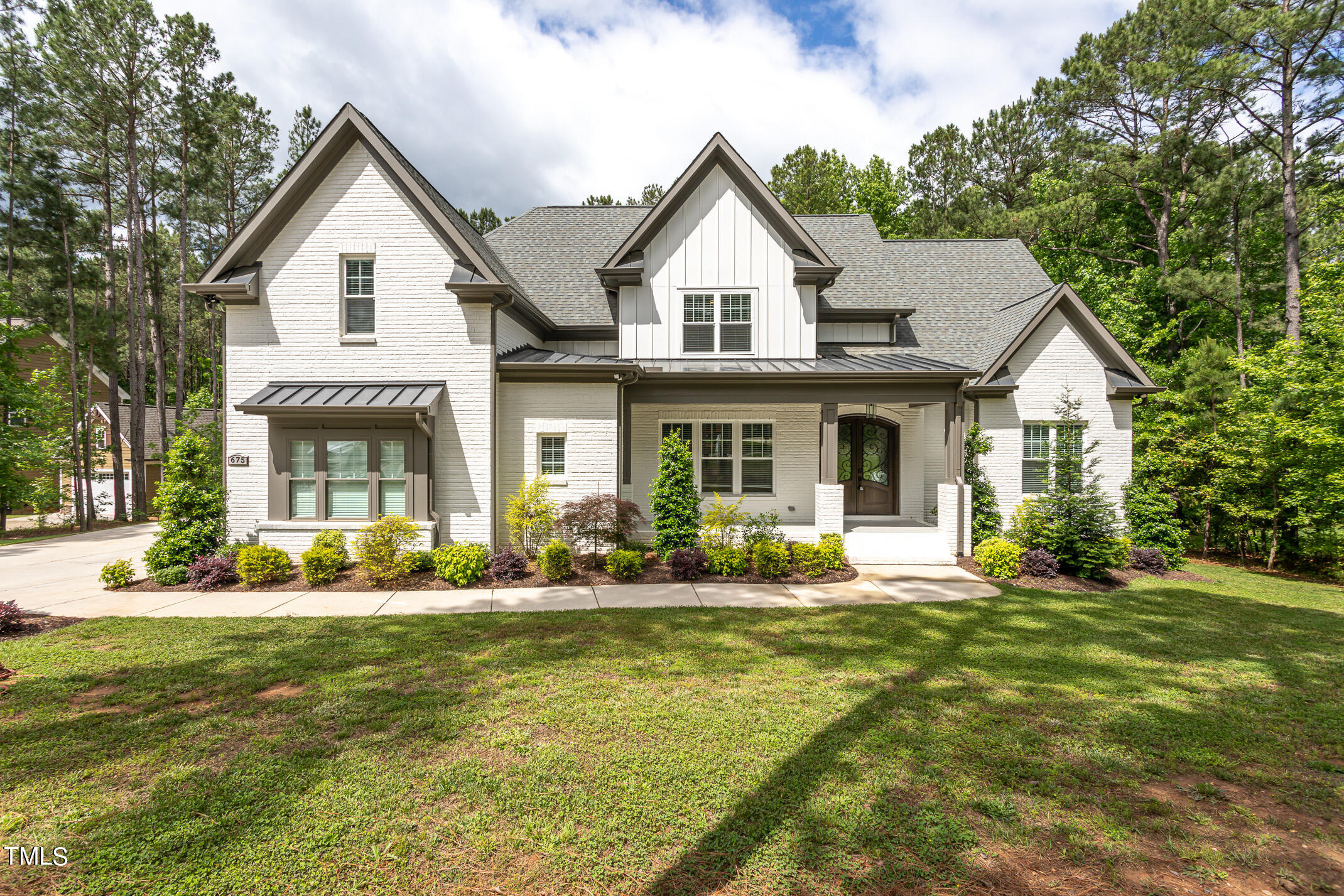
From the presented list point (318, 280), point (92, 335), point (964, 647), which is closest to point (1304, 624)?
point (964, 647)

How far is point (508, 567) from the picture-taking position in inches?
387

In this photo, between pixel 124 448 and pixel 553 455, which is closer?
pixel 553 455

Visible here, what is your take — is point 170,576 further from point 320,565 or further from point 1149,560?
point 1149,560

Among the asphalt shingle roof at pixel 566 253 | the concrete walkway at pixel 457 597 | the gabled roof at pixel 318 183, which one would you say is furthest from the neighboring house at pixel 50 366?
the asphalt shingle roof at pixel 566 253

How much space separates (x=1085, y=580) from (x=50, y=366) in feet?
125

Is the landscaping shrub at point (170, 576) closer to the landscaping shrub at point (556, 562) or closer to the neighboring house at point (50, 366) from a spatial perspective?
the landscaping shrub at point (556, 562)

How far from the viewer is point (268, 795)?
3.68m

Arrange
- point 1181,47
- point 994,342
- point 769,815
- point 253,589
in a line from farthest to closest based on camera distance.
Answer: point 1181,47
point 994,342
point 253,589
point 769,815

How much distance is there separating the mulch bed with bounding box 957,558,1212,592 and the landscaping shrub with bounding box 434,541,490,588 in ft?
32.4

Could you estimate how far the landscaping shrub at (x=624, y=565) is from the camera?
9914mm

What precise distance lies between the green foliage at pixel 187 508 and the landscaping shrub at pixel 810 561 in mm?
11505

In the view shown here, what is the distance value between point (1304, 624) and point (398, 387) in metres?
16.2

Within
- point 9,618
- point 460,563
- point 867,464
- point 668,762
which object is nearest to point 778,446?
point 867,464

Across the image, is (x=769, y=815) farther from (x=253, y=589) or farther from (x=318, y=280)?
(x=318, y=280)
